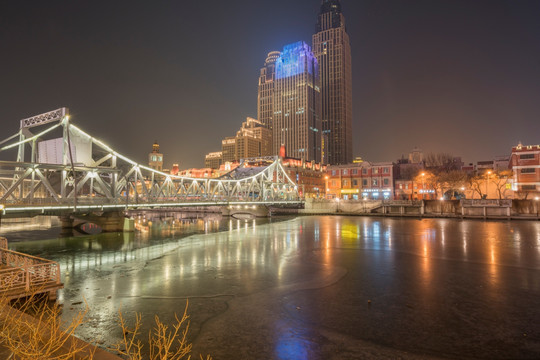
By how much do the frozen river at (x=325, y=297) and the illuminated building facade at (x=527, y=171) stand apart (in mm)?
45692

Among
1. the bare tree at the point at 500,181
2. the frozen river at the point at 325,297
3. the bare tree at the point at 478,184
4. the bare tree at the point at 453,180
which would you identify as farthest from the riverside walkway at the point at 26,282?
the bare tree at the point at 478,184

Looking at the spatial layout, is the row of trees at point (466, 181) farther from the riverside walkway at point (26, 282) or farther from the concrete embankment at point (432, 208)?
the riverside walkway at point (26, 282)

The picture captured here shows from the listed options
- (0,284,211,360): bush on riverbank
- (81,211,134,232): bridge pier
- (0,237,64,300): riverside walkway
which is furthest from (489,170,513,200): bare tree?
(0,237,64,300): riverside walkway

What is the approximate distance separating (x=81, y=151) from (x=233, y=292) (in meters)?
36.0

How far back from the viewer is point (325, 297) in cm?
1625

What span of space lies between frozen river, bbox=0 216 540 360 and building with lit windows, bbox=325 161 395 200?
67.4m

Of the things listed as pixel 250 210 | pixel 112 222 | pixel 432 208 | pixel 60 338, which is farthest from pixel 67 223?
pixel 432 208

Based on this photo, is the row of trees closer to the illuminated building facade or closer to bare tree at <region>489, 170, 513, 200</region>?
bare tree at <region>489, 170, 513, 200</region>

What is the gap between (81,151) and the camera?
140 feet

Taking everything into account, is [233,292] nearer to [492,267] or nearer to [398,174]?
[492,267]

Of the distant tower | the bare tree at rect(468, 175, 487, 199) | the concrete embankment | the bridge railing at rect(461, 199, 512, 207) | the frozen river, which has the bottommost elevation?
the frozen river

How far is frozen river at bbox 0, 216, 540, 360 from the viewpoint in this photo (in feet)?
36.2

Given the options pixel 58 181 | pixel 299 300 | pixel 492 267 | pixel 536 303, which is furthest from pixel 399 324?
pixel 58 181

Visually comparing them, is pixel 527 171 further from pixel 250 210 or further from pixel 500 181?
pixel 250 210
